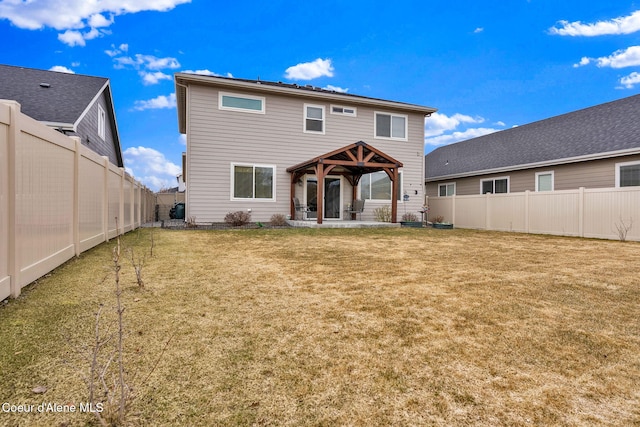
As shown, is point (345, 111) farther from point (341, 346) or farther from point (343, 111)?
point (341, 346)

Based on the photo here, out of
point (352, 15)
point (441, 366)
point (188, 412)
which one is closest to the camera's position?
point (188, 412)

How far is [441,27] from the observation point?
1593 centimetres

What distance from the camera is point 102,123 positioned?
14.7 meters

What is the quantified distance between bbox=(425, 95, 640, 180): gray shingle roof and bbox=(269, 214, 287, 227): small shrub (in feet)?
34.7

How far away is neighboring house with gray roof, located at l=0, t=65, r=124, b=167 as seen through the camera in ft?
34.5

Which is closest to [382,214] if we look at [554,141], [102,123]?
[554,141]

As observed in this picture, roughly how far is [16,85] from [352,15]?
14.2 m

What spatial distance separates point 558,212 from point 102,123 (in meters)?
19.4

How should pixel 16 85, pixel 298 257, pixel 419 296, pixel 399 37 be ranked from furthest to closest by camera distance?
pixel 399 37
pixel 16 85
pixel 298 257
pixel 419 296

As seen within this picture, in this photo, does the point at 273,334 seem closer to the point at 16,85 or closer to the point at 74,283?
the point at 74,283

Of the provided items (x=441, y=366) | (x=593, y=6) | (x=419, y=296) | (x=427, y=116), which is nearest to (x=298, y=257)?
(x=419, y=296)

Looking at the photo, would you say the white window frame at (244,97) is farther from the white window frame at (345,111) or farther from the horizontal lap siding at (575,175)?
the horizontal lap siding at (575,175)

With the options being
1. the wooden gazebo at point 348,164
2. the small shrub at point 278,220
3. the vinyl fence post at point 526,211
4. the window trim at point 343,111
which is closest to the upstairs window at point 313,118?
the window trim at point 343,111

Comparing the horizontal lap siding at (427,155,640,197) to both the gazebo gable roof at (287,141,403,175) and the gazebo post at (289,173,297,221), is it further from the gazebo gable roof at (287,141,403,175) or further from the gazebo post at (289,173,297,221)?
the gazebo post at (289,173,297,221)
